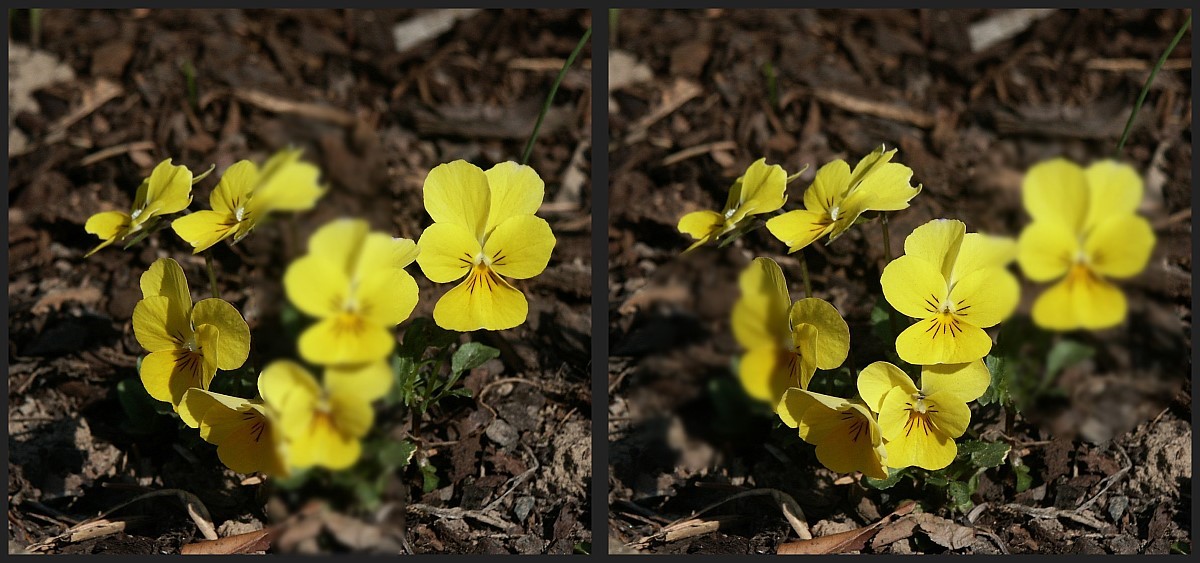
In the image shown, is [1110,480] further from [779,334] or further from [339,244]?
[339,244]

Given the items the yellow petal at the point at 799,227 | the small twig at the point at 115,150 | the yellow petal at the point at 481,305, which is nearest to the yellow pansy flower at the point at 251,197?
the yellow petal at the point at 481,305

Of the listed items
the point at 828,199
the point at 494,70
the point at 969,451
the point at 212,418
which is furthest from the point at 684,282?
the point at 494,70

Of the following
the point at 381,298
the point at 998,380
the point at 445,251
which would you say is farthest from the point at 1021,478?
the point at 381,298

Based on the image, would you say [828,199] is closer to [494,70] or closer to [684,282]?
[684,282]

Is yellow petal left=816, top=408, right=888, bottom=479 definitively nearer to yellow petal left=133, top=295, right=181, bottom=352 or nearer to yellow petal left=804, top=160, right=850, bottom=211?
yellow petal left=804, top=160, right=850, bottom=211

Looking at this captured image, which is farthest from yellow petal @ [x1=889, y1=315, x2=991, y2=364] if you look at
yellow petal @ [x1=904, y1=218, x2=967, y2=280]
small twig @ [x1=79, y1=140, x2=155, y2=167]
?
small twig @ [x1=79, y1=140, x2=155, y2=167]
